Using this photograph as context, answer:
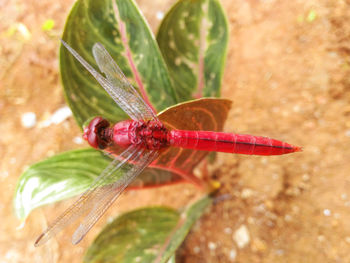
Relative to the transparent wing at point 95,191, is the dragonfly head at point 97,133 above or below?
above

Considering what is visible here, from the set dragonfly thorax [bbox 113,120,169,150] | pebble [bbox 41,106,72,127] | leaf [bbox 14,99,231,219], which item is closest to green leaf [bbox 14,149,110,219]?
leaf [bbox 14,99,231,219]

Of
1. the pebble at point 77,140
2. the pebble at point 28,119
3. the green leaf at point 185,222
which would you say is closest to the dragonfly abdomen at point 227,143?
the green leaf at point 185,222

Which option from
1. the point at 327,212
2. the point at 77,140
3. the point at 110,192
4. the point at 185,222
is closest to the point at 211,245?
the point at 185,222

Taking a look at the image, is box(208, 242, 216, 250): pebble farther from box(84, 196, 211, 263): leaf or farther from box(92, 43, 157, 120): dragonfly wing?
box(92, 43, 157, 120): dragonfly wing

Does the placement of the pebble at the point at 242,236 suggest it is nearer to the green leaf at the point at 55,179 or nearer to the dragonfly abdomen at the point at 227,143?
the dragonfly abdomen at the point at 227,143

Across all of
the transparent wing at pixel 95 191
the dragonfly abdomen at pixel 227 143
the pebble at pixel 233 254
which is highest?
the transparent wing at pixel 95 191

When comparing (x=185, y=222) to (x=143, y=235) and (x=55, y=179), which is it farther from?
(x=55, y=179)
